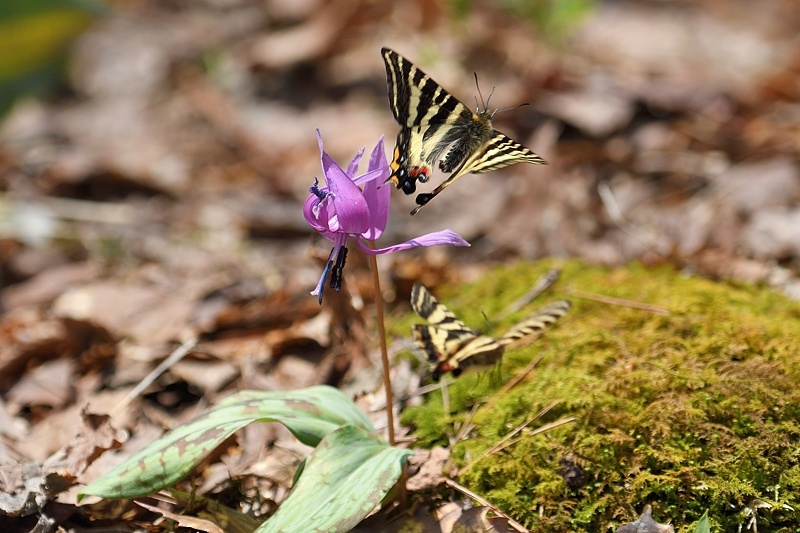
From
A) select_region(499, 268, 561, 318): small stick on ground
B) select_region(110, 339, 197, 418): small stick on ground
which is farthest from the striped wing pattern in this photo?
select_region(110, 339, 197, 418): small stick on ground

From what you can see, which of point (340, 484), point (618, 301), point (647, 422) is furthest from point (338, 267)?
point (618, 301)

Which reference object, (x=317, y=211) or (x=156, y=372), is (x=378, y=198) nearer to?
(x=317, y=211)

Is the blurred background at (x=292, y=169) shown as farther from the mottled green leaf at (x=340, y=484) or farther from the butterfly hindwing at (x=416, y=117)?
the butterfly hindwing at (x=416, y=117)

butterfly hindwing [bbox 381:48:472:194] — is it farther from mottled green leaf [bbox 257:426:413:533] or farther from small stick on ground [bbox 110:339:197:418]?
→ small stick on ground [bbox 110:339:197:418]

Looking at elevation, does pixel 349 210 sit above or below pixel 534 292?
above

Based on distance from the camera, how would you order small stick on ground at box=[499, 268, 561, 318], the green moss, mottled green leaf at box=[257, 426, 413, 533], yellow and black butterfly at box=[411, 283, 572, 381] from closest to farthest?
Answer: mottled green leaf at box=[257, 426, 413, 533]
the green moss
yellow and black butterfly at box=[411, 283, 572, 381]
small stick on ground at box=[499, 268, 561, 318]
